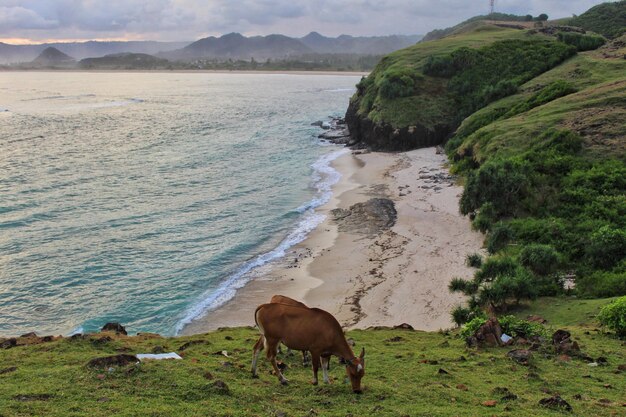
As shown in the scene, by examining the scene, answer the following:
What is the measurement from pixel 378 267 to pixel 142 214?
20.6 metres

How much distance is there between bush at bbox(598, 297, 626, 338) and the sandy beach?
6314 millimetres

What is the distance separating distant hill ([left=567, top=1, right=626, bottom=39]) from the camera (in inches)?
4387

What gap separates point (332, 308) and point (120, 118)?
8618 centimetres

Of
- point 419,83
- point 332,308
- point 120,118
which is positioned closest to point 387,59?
point 419,83

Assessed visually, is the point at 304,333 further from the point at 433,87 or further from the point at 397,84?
the point at 433,87

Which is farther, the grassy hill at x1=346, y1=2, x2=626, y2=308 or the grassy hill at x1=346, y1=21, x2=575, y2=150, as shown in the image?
the grassy hill at x1=346, y1=21, x2=575, y2=150

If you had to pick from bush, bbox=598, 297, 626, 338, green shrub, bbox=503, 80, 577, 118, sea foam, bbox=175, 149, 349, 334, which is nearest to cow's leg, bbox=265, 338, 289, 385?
bush, bbox=598, 297, 626, 338

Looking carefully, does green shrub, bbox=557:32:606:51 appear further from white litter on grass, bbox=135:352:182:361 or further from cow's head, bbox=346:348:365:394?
white litter on grass, bbox=135:352:182:361

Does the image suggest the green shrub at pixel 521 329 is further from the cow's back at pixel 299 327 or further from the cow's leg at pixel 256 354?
the cow's leg at pixel 256 354

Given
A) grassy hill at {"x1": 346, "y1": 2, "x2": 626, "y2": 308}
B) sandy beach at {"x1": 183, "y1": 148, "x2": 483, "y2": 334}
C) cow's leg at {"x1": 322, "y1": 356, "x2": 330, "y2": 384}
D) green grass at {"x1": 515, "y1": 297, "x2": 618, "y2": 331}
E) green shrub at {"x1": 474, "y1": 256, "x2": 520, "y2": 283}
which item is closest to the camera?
cow's leg at {"x1": 322, "y1": 356, "x2": 330, "y2": 384}

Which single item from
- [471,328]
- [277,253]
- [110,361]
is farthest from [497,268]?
[110,361]

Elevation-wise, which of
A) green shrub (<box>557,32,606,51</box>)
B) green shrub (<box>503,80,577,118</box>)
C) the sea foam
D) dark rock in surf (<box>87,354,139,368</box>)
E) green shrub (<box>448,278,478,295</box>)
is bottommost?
the sea foam

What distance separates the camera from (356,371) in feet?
36.1

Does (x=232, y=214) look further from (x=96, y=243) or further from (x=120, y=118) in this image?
(x=120, y=118)
